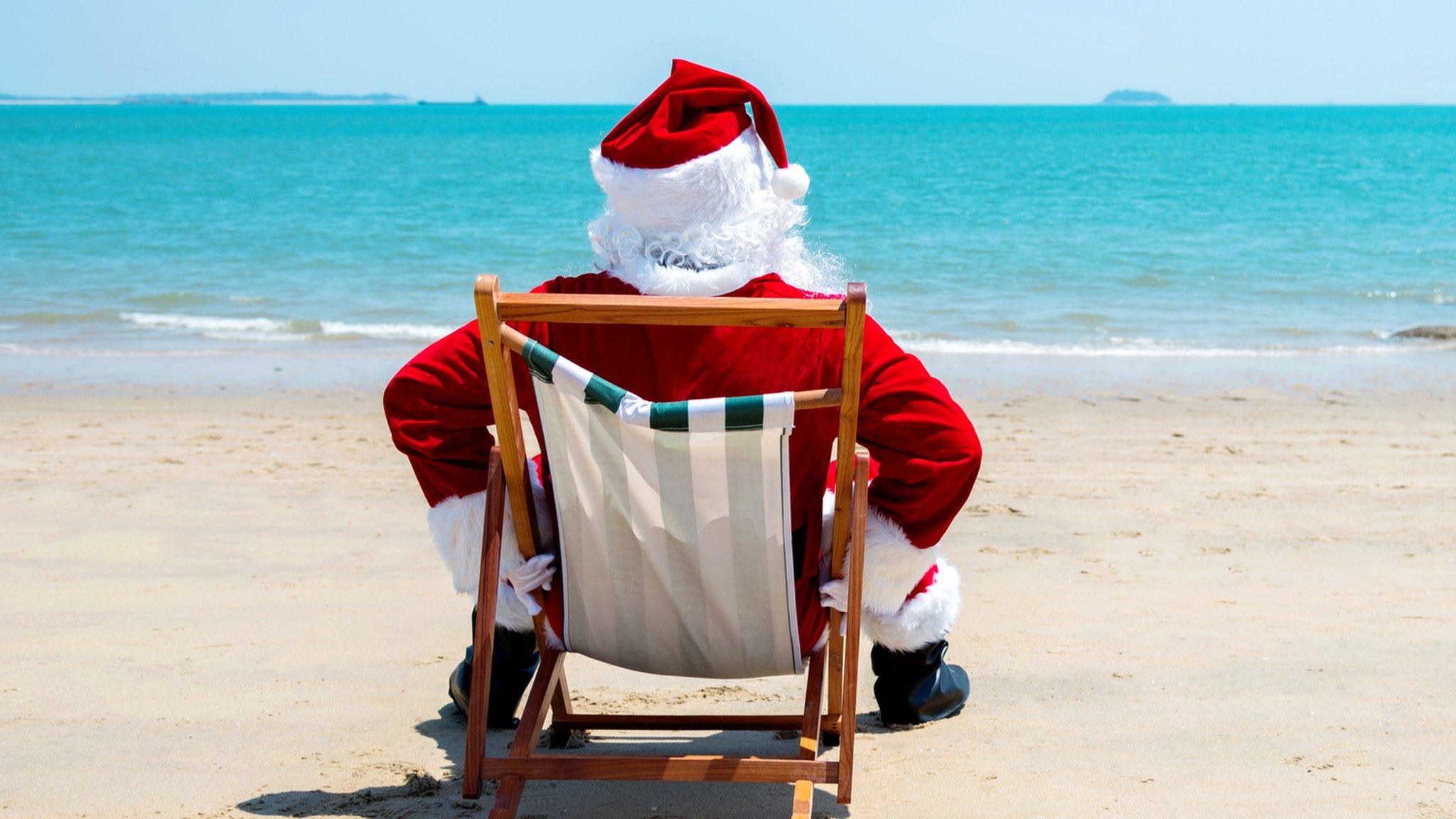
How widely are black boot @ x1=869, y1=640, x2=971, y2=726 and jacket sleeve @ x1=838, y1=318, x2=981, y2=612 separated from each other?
53cm

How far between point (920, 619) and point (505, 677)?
939mm

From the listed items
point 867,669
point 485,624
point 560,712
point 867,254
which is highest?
point 485,624

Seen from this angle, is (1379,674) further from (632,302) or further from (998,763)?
(632,302)

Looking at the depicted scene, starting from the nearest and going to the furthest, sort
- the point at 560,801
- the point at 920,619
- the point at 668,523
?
1. the point at 668,523
2. the point at 560,801
3. the point at 920,619

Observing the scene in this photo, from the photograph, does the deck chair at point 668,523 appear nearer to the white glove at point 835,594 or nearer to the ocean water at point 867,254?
the white glove at point 835,594

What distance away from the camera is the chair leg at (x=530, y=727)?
7.09ft

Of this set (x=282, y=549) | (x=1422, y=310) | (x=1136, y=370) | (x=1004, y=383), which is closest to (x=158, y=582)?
(x=282, y=549)

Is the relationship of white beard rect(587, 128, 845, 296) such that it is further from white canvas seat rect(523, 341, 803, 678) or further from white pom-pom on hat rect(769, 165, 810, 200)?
white canvas seat rect(523, 341, 803, 678)

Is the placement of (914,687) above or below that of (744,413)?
below

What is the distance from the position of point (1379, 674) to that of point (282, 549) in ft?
10.6

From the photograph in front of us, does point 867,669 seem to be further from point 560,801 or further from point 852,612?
point 852,612

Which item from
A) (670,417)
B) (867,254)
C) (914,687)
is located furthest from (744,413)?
(867,254)

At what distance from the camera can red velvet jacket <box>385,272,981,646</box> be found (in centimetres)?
216

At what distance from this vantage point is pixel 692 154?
2.27 metres
